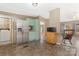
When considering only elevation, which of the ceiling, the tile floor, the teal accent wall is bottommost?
the tile floor

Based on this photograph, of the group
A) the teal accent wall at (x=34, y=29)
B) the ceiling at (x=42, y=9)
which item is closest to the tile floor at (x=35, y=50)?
the teal accent wall at (x=34, y=29)

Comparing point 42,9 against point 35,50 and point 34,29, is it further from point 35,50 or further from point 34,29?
point 35,50

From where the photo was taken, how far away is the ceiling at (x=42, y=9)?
1.75 metres

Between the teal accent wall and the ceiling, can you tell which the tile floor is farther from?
the ceiling

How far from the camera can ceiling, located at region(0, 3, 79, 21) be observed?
175 cm

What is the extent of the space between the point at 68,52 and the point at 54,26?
471 millimetres

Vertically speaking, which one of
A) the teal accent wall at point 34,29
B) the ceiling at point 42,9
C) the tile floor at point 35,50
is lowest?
the tile floor at point 35,50

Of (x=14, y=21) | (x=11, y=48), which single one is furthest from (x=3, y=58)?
(x=14, y=21)

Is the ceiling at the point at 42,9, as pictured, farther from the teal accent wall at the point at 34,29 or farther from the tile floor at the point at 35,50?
the tile floor at the point at 35,50

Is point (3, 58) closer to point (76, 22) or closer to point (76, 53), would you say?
point (76, 53)

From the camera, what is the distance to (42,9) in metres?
1.80

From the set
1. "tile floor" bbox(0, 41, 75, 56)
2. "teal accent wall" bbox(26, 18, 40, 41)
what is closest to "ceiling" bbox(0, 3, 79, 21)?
"teal accent wall" bbox(26, 18, 40, 41)

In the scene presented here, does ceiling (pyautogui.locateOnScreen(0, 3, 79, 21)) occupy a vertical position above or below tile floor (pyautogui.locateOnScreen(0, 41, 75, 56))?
above

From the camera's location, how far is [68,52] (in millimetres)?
1775
